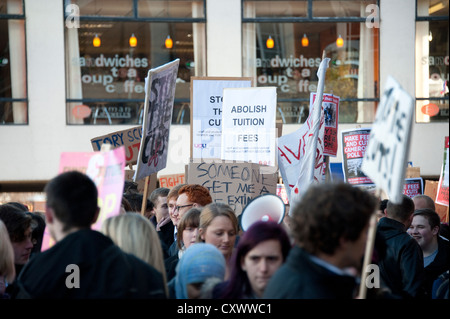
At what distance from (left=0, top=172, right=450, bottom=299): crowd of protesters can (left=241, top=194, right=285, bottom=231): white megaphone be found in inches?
18.7

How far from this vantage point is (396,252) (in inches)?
223

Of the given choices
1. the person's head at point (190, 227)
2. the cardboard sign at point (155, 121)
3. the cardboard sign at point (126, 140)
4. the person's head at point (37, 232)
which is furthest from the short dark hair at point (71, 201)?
the cardboard sign at point (126, 140)

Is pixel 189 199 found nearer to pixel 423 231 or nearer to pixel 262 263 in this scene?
pixel 423 231

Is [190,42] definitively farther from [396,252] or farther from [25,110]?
[396,252]

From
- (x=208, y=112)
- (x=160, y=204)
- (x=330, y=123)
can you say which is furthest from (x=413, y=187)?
(x=160, y=204)

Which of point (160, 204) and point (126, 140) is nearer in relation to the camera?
point (160, 204)

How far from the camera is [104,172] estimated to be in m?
4.06

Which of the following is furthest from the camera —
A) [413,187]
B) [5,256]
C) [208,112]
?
[413,187]

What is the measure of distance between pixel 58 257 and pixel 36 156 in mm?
14052

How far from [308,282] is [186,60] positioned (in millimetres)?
14955

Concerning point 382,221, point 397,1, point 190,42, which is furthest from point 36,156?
point 382,221

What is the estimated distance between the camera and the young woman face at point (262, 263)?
3.52 meters
